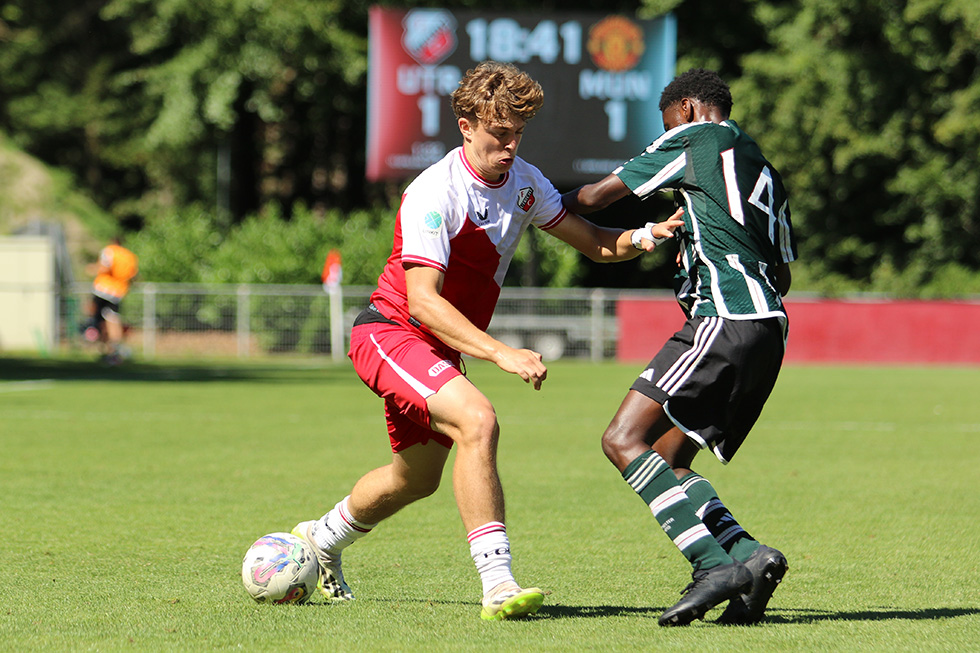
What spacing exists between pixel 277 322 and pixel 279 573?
23.0m

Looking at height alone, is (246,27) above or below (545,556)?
above

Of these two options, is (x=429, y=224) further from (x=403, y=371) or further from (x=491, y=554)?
(x=491, y=554)

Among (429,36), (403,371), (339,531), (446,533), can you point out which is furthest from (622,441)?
(429,36)

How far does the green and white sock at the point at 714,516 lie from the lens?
15.8 ft

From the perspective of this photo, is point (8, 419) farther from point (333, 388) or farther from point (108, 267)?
point (108, 267)

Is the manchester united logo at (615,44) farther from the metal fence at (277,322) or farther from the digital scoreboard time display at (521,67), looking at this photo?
the metal fence at (277,322)

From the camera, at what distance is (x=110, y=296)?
23812 millimetres

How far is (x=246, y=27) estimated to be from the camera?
1300 inches

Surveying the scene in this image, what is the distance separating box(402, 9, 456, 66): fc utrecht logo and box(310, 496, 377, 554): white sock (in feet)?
69.5

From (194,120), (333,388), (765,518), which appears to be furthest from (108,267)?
(765,518)

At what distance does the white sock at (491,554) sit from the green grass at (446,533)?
17cm

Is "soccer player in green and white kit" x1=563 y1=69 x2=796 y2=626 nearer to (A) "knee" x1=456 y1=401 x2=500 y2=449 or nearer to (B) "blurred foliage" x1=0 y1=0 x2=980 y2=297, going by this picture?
(A) "knee" x1=456 y1=401 x2=500 y2=449

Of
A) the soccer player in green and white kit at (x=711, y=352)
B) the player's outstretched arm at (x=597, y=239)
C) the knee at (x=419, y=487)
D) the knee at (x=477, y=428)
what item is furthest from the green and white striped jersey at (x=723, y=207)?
the knee at (x=419, y=487)

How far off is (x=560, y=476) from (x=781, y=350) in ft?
15.2
